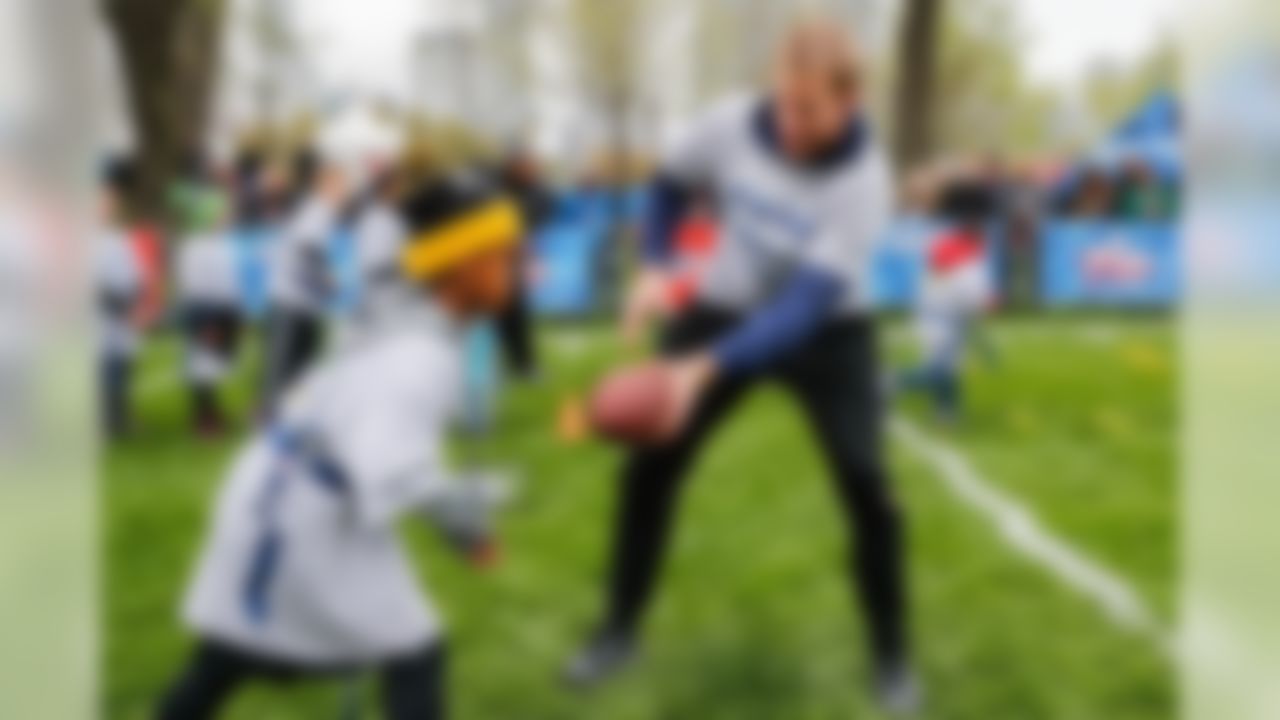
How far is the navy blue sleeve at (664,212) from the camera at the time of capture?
2.81m

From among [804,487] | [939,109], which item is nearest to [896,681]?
[804,487]

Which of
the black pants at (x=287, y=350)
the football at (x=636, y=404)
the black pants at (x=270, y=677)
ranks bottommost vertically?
the black pants at (x=270, y=677)

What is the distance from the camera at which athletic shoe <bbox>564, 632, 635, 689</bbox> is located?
2.88 meters

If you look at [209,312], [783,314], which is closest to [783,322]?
[783,314]

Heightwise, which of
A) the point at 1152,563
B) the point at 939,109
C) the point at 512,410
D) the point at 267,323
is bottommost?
the point at 1152,563

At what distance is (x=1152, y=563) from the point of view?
10.3 ft

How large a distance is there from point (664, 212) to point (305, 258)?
58cm

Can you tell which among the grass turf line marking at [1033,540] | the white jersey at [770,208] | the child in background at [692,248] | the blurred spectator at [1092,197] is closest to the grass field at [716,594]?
the grass turf line marking at [1033,540]

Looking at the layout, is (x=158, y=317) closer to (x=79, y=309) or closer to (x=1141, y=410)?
(x=79, y=309)

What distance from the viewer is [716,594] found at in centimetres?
299

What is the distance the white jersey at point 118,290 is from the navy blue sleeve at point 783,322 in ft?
3.14

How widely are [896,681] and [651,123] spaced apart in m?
1.00

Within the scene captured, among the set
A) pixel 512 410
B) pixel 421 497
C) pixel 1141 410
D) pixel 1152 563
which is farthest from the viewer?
pixel 1141 410

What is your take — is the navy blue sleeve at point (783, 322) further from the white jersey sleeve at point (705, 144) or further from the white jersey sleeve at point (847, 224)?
the white jersey sleeve at point (705, 144)
